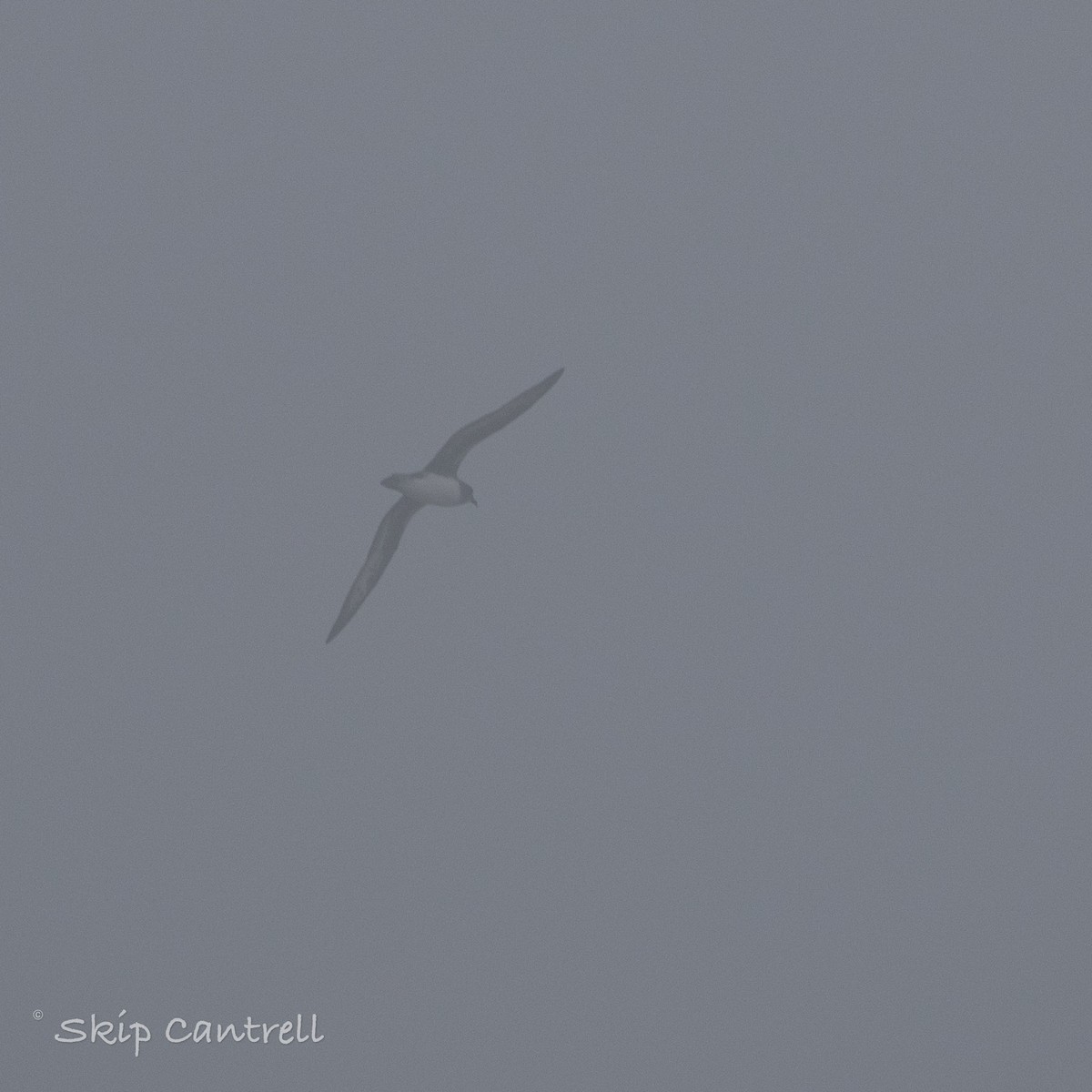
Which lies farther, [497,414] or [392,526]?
[392,526]

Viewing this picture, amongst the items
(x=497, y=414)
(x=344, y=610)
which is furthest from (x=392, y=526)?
(x=497, y=414)

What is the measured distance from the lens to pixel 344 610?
34.6 meters

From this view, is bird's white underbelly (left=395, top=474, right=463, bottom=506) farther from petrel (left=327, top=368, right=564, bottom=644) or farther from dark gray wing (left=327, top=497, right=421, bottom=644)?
dark gray wing (left=327, top=497, right=421, bottom=644)

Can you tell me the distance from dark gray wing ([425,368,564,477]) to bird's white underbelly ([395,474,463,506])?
0.21 metres

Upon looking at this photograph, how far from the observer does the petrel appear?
32688 mm

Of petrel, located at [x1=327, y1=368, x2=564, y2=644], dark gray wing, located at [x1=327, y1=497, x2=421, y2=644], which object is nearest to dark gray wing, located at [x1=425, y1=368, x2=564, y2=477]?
petrel, located at [x1=327, y1=368, x2=564, y2=644]

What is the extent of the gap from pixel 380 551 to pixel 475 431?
13.5ft

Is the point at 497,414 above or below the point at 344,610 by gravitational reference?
above

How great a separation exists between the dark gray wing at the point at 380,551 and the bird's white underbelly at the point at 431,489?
2.84 ft

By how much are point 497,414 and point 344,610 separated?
6092mm

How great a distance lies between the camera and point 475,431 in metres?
33.7

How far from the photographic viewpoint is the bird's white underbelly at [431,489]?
3325 cm

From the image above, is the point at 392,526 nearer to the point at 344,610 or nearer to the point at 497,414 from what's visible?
the point at 344,610

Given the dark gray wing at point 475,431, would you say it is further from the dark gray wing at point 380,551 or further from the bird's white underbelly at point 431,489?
the dark gray wing at point 380,551
